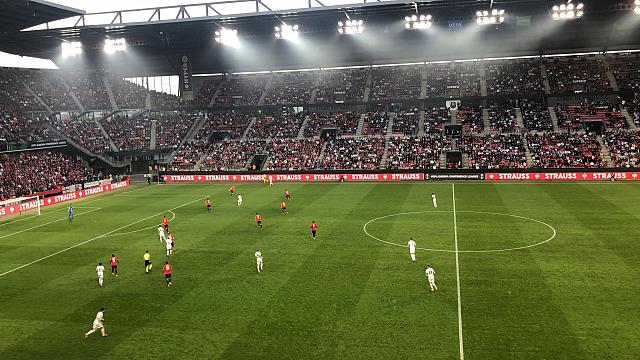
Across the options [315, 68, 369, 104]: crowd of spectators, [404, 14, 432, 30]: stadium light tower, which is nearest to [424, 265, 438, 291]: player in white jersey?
[404, 14, 432, 30]: stadium light tower

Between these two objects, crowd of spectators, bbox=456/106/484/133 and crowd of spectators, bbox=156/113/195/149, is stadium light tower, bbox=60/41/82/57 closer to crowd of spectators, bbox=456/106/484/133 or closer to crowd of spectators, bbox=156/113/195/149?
crowd of spectators, bbox=156/113/195/149

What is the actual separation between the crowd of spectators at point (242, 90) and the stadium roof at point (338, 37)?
1871 millimetres

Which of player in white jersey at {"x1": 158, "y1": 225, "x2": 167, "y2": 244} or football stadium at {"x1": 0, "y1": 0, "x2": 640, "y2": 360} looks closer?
football stadium at {"x1": 0, "y1": 0, "x2": 640, "y2": 360}

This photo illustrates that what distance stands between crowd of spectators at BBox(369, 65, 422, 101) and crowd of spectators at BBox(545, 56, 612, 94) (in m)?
18.1

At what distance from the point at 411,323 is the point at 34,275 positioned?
19.0 m

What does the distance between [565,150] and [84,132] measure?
62.2 meters

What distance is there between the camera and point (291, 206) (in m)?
40.9

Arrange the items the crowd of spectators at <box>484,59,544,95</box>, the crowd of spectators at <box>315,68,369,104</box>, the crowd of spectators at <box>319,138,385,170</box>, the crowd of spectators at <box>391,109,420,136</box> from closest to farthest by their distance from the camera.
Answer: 1. the crowd of spectators at <box>319,138,385,170</box>
2. the crowd of spectators at <box>391,109,420,136</box>
3. the crowd of spectators at <box>484,59,544,95</box>
4. the crowd of spectators at <box>315,68,369,104</box>

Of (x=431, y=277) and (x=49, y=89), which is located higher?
(x=49, y=89)

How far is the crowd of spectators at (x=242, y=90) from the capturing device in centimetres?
7781

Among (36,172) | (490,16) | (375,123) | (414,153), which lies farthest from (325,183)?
(36,172)

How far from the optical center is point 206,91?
80625mm

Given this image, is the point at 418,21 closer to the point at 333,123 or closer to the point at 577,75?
the point at 333,123

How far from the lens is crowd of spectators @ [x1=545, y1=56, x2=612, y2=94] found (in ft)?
213
